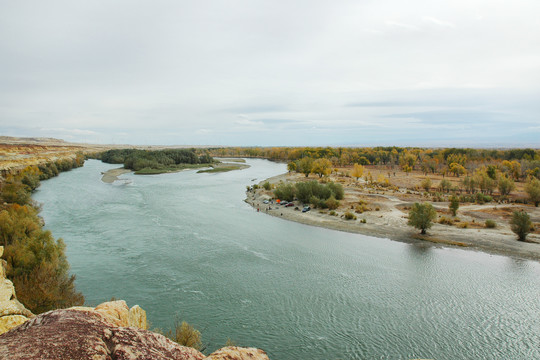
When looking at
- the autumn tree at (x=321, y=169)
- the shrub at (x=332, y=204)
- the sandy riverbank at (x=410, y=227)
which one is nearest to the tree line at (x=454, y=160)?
the autumn tree at (x=321, y=169)

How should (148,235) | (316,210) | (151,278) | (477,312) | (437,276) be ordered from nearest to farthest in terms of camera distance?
(477,312) < (151,278) < (437,276) < (148,235) < (316,210)

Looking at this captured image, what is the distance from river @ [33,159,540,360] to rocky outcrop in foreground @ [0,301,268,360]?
32.8 ft

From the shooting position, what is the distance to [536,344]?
16062 millimetres

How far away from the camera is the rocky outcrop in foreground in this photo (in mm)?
4750

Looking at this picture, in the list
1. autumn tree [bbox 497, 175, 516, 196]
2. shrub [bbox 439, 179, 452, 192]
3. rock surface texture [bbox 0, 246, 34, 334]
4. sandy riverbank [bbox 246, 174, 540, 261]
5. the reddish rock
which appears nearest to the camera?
the reddish rock

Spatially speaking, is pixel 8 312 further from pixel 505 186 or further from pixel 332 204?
pixel 505 186

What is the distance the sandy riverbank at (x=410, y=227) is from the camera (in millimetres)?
30281

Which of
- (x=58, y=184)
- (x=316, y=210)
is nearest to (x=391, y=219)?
(x=316, y=210)

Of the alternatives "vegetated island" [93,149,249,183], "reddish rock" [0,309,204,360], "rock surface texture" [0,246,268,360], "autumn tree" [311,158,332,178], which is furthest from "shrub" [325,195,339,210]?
"vegetated island" [93,149,249,183]

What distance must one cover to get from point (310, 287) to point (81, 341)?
706 inches

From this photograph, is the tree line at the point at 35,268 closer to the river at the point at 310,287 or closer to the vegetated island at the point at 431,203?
the river at the point at 310,287

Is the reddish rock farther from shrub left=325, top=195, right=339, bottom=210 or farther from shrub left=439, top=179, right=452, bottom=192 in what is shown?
shrub left=439, top=179, right=452, bottom=192

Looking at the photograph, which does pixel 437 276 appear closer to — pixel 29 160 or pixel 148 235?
pixel 148 235

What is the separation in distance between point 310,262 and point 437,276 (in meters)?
10.1
